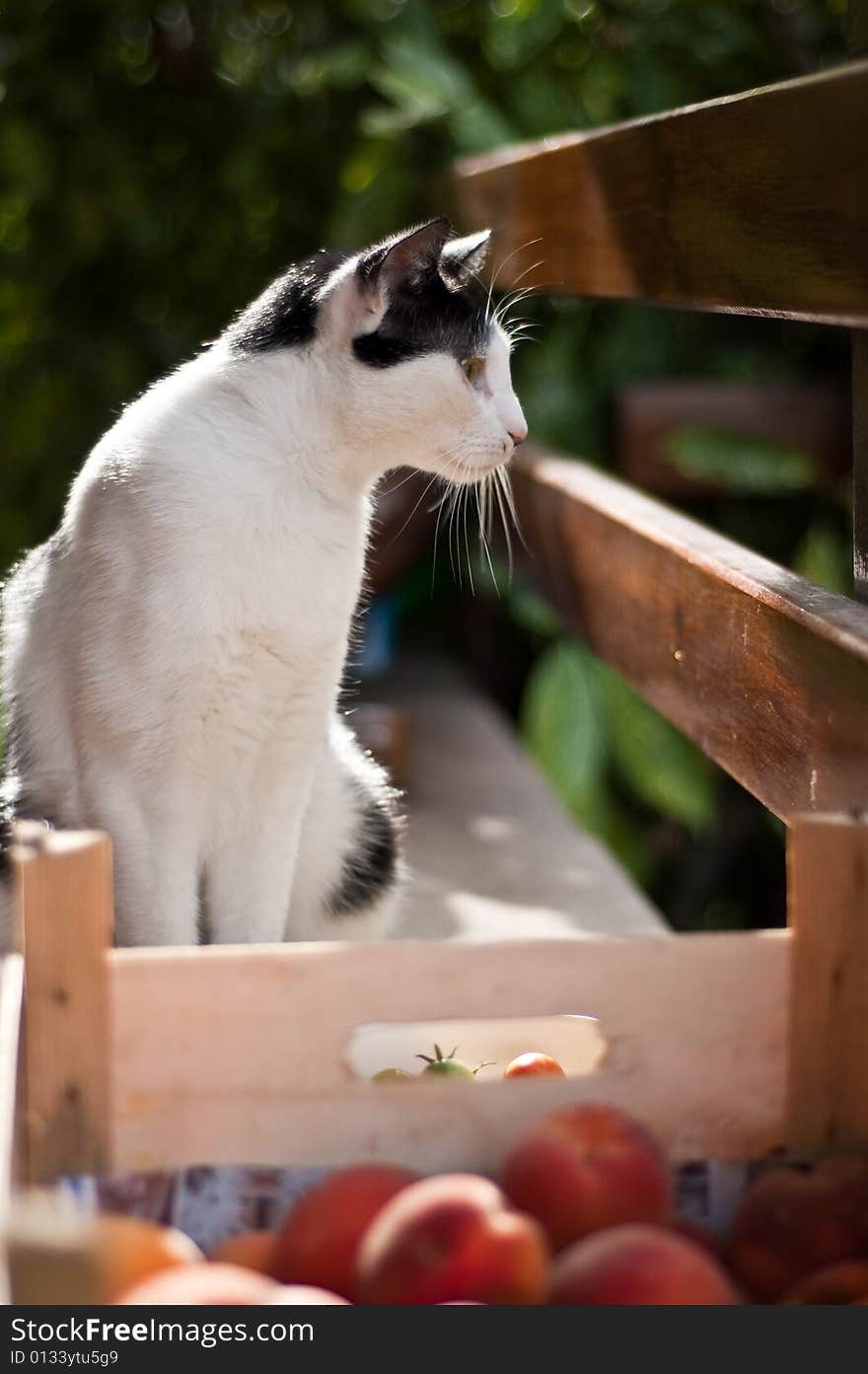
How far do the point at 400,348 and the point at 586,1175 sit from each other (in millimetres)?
1087

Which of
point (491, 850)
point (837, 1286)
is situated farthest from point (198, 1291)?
point (491, 850)

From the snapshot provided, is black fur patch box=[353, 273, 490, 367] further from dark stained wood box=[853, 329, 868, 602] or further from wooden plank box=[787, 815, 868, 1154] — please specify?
wooden plank box=[787, 815, 868, 1154]

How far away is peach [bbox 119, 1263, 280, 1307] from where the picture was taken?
0.92m

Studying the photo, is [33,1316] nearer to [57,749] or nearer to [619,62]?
[57,749]

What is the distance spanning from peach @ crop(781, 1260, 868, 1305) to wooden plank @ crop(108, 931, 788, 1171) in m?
0.19

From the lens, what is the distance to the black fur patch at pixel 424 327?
1.81m

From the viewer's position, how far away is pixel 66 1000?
1.09 meters

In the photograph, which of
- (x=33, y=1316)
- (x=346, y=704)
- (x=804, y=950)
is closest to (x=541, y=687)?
(x=346, y=704)

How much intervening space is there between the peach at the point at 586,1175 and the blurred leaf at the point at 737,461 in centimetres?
285

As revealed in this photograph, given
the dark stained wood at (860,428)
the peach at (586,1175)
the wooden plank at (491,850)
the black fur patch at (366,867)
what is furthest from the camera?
the wooden plank at (491,850)

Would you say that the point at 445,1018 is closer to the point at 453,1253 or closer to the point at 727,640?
the point at 453,1253

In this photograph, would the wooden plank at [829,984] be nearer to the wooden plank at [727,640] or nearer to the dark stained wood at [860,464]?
the wooden plank at [727,640]

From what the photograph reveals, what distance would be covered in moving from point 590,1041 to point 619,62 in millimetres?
3271

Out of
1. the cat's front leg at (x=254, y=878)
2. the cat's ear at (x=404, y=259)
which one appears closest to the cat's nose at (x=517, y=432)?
the cat's ear at (x=404, y=259)
